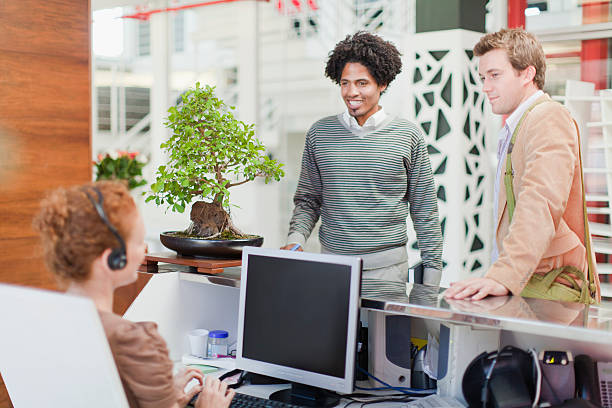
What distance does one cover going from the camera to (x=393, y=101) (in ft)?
21.6

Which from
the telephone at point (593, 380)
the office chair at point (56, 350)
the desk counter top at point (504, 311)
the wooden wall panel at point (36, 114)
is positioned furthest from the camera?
the wooden wall panel at point (36, 114)

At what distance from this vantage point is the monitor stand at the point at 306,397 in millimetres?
1775

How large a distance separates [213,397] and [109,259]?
18.9 inches

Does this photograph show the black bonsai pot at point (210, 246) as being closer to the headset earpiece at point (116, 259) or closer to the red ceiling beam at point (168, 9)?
the headset earpiece at point (116, 259)

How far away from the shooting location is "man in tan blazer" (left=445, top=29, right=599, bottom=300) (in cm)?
166

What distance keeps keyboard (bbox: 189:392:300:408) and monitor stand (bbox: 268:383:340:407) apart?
0.30 ft

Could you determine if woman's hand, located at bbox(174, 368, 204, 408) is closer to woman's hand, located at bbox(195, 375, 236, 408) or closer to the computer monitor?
woman's hand, located at bbox(195, 375, 236, 408)

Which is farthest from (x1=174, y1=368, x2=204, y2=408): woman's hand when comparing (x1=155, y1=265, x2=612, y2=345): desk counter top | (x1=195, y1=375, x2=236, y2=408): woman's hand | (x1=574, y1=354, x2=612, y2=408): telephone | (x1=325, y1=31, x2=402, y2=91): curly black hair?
(x1=325, y1=31, x2=402, y2=91): curly black hair

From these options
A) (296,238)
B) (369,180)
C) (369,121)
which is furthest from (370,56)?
(296,238)

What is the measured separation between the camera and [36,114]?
2590 mm

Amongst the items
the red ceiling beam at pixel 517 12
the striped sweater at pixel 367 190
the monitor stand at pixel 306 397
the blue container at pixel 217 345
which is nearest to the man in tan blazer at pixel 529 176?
the monitor stand at pixel 306 397

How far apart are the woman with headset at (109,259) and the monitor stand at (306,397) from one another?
17.8 inches

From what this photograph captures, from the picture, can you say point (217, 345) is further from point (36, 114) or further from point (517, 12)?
point (517, 12)

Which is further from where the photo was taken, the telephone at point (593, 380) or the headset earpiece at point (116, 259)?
the telephone at point (593, 380)
